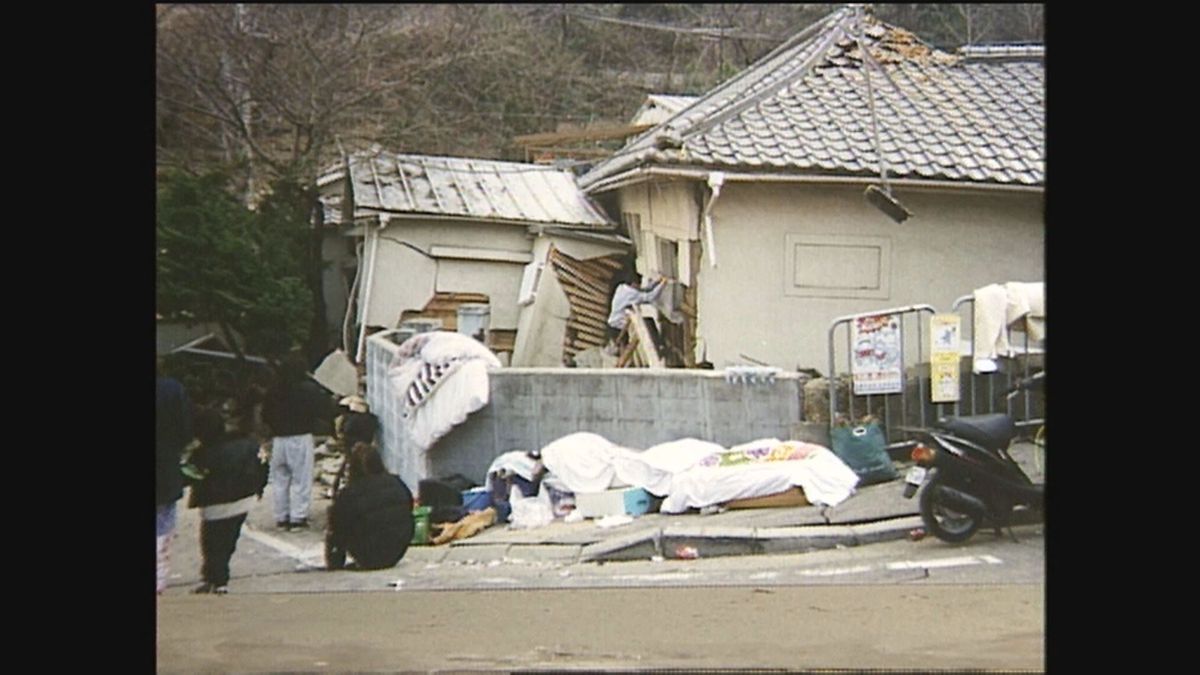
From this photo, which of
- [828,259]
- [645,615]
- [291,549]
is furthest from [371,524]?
[828,259]

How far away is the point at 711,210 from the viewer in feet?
20.5

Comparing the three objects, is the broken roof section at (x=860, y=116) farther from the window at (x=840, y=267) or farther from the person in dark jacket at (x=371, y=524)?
the person in dark jacket at (x=371, y=524)

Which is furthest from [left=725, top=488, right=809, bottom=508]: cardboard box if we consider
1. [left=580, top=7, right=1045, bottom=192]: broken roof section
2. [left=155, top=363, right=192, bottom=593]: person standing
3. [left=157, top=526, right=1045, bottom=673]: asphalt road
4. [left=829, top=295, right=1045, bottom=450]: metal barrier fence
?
[left=155, top=363, right=192, bottom=593]: person standing

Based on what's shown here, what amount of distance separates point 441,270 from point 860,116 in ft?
7.06

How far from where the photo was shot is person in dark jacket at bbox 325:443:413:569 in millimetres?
6012

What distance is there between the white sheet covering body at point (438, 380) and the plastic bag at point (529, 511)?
46 centimetres

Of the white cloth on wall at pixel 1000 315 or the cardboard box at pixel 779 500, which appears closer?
the white cloth on wall at pixel 1000 315

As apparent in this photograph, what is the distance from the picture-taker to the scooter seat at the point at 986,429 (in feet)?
19.2

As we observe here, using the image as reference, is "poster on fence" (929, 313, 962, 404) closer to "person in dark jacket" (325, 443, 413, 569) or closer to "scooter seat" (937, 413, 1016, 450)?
"scooter seat" (937, 413, 1016, 450)

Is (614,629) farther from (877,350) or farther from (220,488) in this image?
(220,488)

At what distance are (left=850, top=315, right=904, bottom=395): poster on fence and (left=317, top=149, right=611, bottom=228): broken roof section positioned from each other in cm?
133

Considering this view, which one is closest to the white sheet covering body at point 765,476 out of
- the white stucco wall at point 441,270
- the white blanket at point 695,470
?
the white blanket at point 695,470
